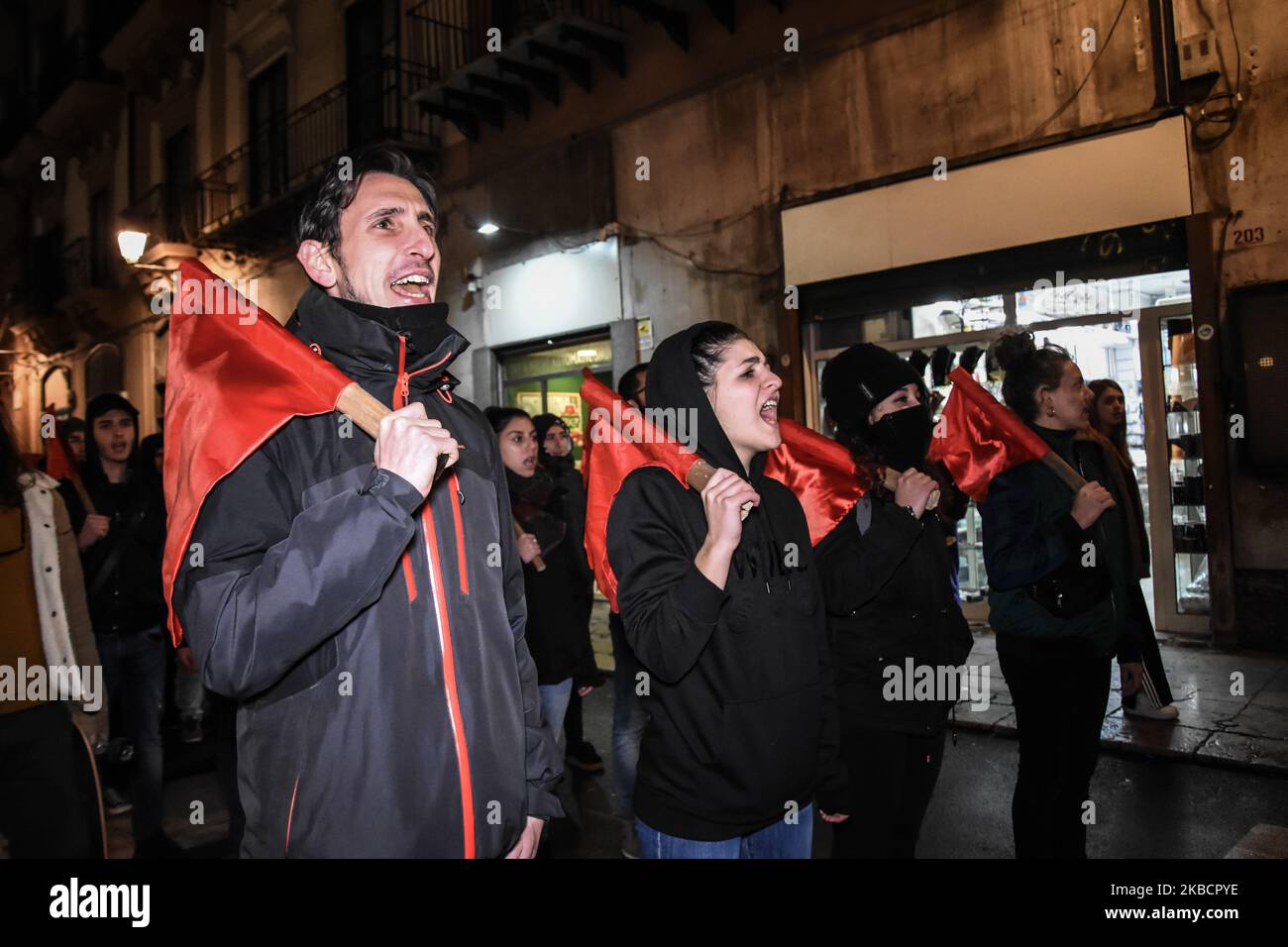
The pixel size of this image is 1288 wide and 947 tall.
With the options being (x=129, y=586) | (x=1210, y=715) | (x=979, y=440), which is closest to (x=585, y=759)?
(x=129, y=586)

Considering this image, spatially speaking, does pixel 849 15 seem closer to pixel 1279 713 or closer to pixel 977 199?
pixel 977 199

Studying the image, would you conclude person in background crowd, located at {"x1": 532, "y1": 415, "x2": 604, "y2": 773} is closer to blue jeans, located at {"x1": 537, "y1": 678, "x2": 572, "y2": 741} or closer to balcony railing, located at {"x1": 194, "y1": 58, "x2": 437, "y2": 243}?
blue jeans, located at {"x1": 537, "y1": 678, "x2": 572, "y2": 741}

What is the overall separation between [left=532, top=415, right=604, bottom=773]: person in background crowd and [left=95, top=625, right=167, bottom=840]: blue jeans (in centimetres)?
222

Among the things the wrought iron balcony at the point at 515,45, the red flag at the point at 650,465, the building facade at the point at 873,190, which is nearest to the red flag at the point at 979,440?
the red flag at the point at 650,465

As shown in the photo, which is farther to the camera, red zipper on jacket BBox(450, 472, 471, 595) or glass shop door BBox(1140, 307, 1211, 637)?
glass shop door BBox(1140, 307, 1211, 637)

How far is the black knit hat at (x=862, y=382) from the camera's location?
130 inches

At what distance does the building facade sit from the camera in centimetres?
712

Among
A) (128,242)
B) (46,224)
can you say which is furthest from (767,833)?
(46,224)

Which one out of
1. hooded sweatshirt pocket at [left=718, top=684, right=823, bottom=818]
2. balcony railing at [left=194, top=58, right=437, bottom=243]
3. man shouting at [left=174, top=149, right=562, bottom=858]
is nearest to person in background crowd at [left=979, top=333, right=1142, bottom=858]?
hooded sweatshirt pocket at [left=718, top=684, right=823, bottom=818]

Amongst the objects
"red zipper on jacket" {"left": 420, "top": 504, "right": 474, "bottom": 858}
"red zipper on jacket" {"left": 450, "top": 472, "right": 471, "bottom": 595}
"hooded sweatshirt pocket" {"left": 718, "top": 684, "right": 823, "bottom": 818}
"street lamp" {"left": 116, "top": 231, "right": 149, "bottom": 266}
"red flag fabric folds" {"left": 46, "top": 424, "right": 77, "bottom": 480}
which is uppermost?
"street lamp" {"left": 116, "top": 231, "right": 149, "bottom": 266}

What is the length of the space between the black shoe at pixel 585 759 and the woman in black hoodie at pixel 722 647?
127 inches

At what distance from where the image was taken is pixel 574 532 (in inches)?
213

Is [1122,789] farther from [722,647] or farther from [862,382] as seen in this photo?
[722,647]
